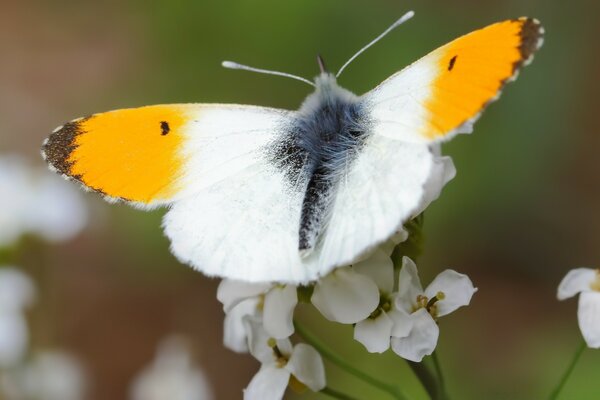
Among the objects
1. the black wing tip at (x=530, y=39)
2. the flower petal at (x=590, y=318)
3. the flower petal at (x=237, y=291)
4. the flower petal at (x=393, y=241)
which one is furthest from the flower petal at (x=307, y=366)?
the black wing tip at (x=530, y=39)

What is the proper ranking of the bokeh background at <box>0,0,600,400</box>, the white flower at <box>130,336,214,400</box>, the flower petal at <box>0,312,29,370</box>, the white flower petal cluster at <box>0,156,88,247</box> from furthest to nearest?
the bokeh background at <box>0,0,600,400</box> → the white flower at <box>130,336,214,400</box> → the white flower petal cluster at <box>0,156,88,247</box> → the flower petal at <box>0,312,29,370</box>

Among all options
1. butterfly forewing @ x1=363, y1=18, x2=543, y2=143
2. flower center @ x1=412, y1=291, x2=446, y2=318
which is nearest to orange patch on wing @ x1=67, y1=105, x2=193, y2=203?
butterfly forewing @ x1=363, y1=18, x2=543, y2=143

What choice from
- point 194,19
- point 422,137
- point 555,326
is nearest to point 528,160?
point 555,326

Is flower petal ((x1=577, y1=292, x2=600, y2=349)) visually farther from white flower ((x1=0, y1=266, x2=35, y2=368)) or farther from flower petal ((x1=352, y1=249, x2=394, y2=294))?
white flower ((x1=0, y1=266, x2=35, y2=368))

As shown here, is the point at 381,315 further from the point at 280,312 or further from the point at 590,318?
the point at 590,318

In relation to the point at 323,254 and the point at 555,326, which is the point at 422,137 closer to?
the point at 323,254
